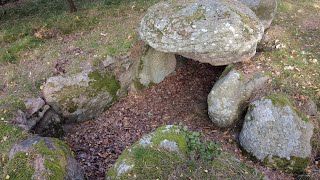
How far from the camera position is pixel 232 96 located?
26.7 feet

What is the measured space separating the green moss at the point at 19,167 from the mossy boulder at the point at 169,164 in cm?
140

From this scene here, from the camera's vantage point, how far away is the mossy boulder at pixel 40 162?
564 centimetres

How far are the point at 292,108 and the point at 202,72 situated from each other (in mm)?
3581

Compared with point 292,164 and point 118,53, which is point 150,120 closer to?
point 118,53

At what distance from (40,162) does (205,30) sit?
471 centimetres

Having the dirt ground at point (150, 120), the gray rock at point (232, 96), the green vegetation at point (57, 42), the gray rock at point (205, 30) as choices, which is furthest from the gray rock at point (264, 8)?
the green vegetation at point (57, 42)

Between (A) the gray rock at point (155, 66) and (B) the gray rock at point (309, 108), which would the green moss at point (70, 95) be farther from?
(B) the gray rock at point (309, 108)

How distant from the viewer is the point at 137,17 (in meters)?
11.3

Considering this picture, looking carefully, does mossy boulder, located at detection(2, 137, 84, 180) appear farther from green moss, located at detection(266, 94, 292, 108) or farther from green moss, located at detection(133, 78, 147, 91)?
green moss, located at detection(266, 94, 292, 108)

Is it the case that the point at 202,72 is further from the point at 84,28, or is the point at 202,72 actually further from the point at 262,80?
the point at 84,28

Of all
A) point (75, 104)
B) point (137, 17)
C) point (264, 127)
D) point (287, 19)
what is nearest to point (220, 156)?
point (264, 127)

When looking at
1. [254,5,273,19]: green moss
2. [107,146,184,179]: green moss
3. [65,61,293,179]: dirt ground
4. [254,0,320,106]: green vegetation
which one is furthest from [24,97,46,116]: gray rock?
[254,5,273,19]: green moss

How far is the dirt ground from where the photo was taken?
7738 mm

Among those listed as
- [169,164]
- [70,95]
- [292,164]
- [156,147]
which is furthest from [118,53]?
[292,164]
